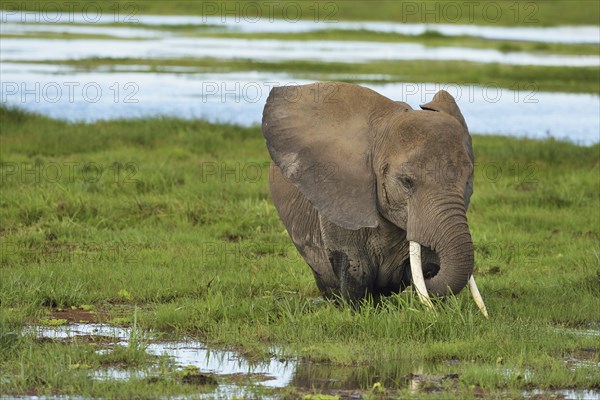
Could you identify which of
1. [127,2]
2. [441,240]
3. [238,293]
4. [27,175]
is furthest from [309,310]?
[127,2]

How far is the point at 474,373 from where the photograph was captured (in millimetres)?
6777

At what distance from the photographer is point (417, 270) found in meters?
7.50

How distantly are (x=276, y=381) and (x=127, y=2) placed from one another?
55.2 metres

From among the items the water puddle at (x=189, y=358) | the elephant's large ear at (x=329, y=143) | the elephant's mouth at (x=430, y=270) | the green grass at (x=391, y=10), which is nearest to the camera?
the water puddle at (x=189, y=358)

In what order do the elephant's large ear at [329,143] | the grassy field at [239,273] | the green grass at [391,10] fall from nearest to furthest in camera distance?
the grassy field at [239,273]
the elephant's large ear at [329,143]
the green grass at [391,10]

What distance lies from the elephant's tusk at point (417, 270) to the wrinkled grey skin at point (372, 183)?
0.25 feet

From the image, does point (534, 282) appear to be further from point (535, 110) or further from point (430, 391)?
point (535, 110)

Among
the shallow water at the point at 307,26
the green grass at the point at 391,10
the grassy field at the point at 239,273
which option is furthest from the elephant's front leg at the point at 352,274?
the green grass at the point at 391,10

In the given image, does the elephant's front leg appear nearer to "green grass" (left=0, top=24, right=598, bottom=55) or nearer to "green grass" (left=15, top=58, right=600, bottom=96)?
"green grass" (left=15, top=58, right=600, bottom=96)

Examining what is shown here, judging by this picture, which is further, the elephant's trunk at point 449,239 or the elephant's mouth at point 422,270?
the elephant's mouth at point 422,270

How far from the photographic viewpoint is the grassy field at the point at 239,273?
7098 mm

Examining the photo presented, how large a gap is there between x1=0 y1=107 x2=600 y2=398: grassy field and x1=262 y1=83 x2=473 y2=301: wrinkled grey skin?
309 mm

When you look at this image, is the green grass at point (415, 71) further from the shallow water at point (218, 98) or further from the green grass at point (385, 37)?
the green grass at point (385, 37)

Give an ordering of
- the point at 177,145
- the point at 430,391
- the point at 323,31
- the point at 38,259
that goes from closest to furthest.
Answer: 1. the point at 430,391
2. the point at 38,259
3. the point at 177,145
4. the point at 323,31
